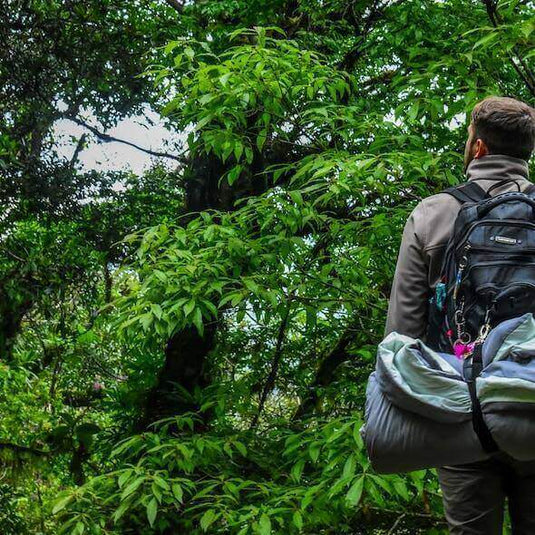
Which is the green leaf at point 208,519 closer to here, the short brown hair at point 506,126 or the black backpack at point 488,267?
the black backpack at point 488,267

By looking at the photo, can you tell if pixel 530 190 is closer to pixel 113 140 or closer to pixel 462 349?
pixel 462 349

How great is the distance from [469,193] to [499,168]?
0.10m

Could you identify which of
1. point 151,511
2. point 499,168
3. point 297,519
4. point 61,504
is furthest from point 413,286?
point 61,504

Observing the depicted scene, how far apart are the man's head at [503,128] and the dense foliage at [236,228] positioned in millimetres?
1127

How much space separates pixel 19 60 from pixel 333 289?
5.14 m

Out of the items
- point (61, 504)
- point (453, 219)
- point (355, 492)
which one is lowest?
point (61, 504)

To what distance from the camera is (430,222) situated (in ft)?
6.66

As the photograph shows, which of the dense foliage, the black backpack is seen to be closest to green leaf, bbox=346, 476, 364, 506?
the dense foliage

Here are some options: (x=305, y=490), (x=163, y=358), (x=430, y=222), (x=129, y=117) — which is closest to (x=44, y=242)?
(x=129, y=117)

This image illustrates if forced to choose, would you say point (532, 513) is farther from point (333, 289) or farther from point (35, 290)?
point (35, 290)

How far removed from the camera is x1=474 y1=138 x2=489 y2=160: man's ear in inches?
81.7

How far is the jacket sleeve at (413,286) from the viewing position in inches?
80.9

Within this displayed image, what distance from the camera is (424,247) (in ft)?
6.68

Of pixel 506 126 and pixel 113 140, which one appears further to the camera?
pixel 113 140
